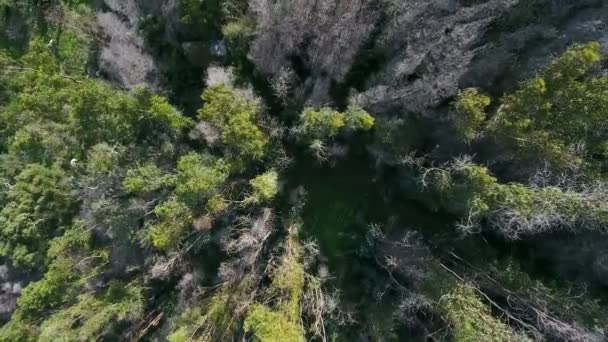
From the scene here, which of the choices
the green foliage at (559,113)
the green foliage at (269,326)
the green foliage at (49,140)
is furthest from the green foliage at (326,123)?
the green foliage at (49,140)

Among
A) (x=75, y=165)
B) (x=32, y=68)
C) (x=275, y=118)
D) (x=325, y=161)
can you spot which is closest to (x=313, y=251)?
(x=325, y=161)

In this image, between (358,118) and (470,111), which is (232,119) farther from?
(470,111)

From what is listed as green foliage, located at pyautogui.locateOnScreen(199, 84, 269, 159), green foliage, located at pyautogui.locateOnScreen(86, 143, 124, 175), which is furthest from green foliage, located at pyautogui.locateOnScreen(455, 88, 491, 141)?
green foliage, located at pyautogui.locateOnScreen(86, 143, 124, 175)

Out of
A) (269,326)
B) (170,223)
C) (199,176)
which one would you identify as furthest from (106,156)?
(269,326)

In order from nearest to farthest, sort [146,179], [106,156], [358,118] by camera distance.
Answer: [358,118] < [146,179] < [106,156]

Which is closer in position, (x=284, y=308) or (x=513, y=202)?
(x=513, y=202)

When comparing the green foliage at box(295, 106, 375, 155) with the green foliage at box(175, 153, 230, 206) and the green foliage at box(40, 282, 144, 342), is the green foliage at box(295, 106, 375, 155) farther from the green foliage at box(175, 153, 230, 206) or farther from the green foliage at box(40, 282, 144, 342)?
the green foliage at box(40, 282, 144, 342)
